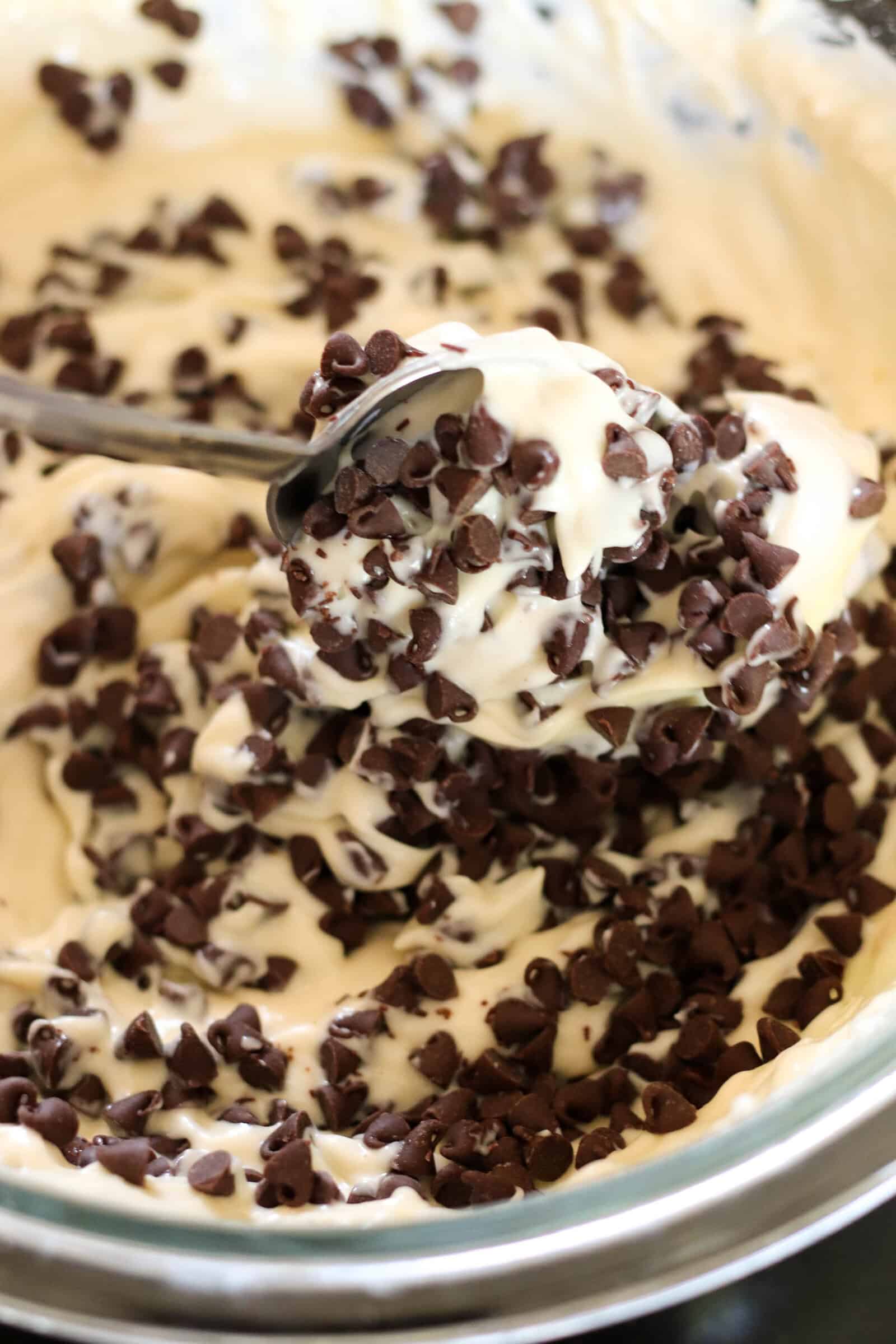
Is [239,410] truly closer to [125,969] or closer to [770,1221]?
[125,969]

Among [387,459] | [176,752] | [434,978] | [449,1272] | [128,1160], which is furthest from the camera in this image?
[176,752]

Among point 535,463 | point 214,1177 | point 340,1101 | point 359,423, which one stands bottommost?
point 340,1101

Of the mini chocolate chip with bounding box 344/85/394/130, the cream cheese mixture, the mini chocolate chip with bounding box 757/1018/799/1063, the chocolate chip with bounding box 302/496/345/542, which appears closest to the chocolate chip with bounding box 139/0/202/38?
the cream cheese mixture

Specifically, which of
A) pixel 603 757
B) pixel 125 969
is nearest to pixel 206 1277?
pixel 125 969

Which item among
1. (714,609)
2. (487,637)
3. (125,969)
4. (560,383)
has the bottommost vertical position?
(125,969)

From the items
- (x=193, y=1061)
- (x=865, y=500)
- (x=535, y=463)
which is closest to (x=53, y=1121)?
(x=193, y=1061)

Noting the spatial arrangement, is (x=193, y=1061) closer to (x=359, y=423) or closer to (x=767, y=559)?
(x=359, y=423)
